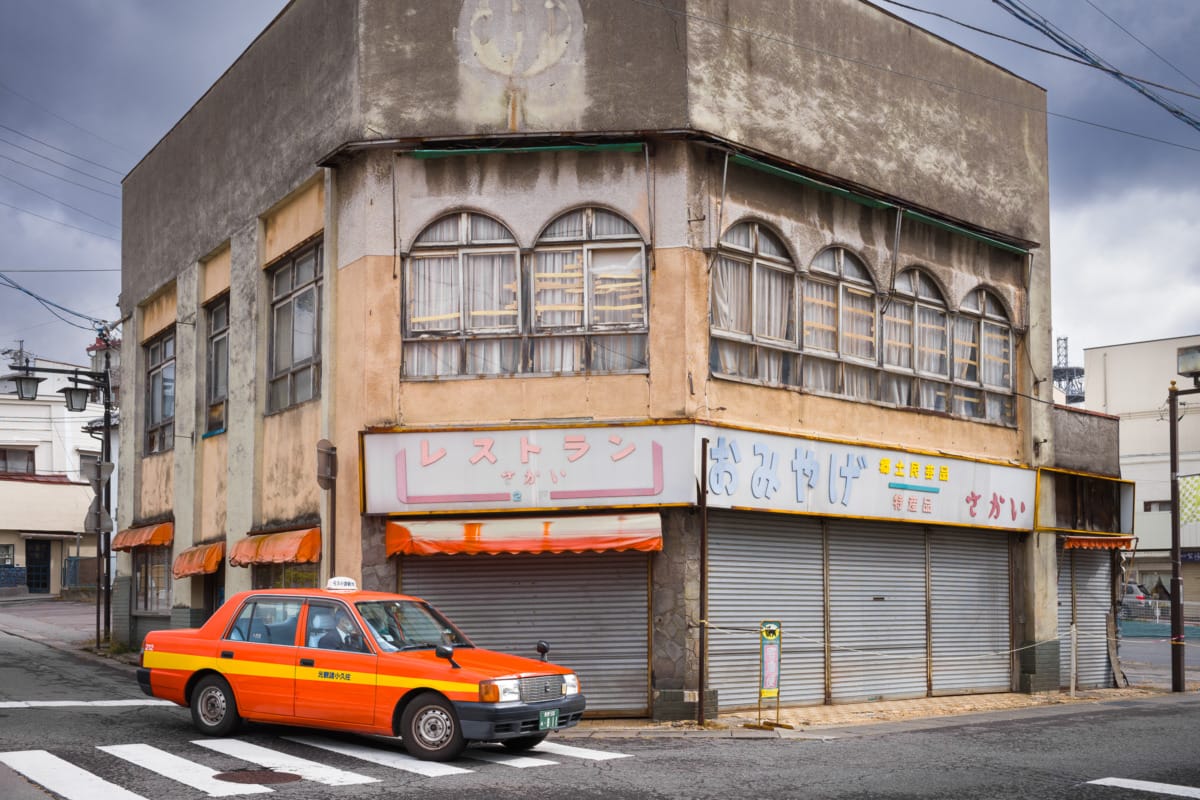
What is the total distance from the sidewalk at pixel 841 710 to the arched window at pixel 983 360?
4848 millimetres

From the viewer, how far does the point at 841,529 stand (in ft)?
63.2

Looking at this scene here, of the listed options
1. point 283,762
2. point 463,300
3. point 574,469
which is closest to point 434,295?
point 463,300

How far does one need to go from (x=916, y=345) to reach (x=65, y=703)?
1384 cm

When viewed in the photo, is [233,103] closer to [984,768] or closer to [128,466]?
[128,466]

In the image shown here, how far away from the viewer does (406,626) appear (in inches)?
517

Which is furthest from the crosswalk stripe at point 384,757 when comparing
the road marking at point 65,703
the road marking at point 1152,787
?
the road marking at point 1152,787

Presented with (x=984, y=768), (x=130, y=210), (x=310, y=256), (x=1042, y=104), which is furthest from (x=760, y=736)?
(x=130, y=210)

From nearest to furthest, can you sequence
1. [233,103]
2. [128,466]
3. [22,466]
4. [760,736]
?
[760,736]
[233,103]
[128,466]
[22,466]

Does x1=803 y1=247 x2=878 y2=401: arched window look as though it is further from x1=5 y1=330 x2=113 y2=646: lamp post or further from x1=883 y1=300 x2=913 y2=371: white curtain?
x1=5 y1=330 x2=113 y2=646: lamp post

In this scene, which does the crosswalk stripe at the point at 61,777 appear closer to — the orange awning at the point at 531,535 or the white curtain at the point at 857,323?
the orange awning at the point at 531,535

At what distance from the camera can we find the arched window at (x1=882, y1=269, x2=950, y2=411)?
67.5 feet

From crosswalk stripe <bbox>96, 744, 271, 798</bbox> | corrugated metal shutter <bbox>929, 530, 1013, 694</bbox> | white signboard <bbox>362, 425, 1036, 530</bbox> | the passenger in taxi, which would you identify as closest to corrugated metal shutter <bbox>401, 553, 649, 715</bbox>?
white signboard <bbox>362, 425, 1036, 530</bbox>

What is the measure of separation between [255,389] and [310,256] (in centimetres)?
263

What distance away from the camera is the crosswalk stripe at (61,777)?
1001 cm
